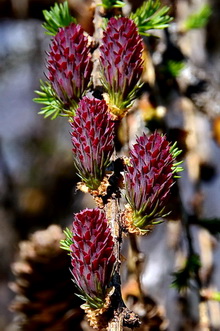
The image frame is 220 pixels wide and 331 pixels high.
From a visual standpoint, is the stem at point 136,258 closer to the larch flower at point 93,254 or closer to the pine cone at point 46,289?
the pine cone at point 46,289

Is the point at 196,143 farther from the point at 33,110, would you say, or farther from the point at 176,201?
the point at 33,110

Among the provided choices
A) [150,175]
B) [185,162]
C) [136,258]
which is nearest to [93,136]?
[150,175]

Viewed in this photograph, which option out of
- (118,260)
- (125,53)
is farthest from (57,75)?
(118,260)

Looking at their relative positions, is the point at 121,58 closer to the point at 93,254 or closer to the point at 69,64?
the point at 69,64

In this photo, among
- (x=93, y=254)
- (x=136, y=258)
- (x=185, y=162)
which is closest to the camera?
(x=93, y=254)

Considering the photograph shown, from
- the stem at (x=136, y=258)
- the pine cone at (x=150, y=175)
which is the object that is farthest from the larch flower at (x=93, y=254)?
the stem at (x=136, y=258)

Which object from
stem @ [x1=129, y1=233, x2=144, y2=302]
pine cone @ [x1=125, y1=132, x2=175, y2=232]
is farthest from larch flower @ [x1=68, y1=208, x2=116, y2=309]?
stem @ [x1=129, y1=233, x2=144, y2=302]
